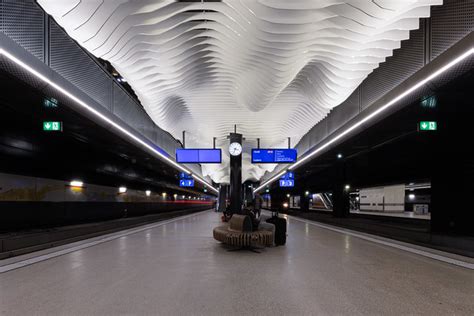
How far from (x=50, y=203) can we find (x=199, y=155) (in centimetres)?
688

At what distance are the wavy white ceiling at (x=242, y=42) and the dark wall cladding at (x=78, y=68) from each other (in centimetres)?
79

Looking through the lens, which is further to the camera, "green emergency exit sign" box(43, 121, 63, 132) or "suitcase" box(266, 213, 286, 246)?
"suitcase" box(266, 213, 286, 246)

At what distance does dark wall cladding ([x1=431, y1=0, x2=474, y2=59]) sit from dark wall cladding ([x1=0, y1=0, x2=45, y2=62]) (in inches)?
287

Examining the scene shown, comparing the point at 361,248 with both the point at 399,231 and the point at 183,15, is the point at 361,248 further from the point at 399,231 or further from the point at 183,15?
the point at 183,15

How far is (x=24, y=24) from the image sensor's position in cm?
577

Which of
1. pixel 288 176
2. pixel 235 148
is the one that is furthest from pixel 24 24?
pixel 288 176

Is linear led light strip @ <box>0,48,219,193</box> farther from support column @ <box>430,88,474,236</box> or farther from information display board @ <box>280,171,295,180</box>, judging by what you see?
information display board @ <box>280,171,295,180</box>

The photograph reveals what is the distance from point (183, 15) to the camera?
6.51 metres

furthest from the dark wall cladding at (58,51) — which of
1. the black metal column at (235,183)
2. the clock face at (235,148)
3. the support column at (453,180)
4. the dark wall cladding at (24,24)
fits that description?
the support column at (453,180)

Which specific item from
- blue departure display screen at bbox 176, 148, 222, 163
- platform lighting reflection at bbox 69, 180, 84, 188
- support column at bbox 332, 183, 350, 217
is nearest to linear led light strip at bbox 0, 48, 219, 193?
blue departure display screen at bbox 176, 148, 222, 163

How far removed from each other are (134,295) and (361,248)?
679 cm

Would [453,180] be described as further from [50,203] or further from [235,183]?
[50,203]

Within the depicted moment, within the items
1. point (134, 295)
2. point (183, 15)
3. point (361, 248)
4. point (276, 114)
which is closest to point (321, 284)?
point (134, 295)

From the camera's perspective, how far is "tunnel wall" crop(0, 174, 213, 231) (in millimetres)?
9828
